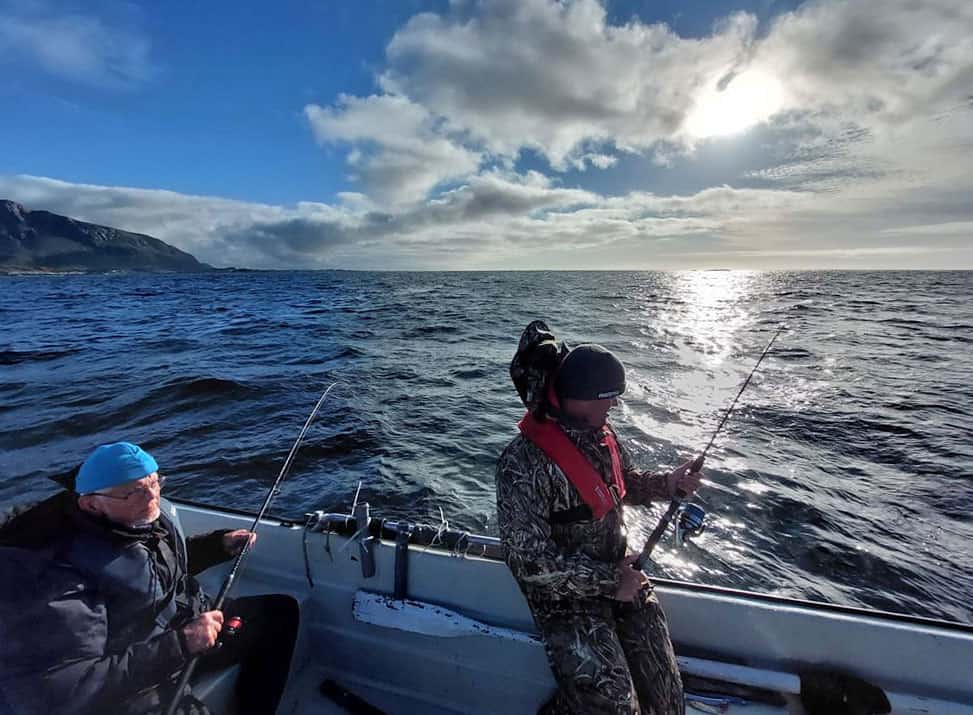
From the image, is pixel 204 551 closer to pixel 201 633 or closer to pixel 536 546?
pixel 201 633

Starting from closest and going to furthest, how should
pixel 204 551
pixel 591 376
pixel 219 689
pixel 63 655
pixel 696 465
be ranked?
pixel 63 655
pixel 591 376
pixel 219 689
pixel 696 465
pixel 204 551

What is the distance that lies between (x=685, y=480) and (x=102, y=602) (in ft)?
10.5

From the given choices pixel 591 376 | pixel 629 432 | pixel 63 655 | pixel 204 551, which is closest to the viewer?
pixel 63 655

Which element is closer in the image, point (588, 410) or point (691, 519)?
point (588, 410)

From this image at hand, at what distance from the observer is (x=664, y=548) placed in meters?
6.19

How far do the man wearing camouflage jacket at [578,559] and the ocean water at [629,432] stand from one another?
3427 millimetres

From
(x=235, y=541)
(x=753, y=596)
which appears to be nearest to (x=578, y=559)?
(x=753, y=596)

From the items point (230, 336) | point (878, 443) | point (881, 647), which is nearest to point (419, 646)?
point (881, 647)

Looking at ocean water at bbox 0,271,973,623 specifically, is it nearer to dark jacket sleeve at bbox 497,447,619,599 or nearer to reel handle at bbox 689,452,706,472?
reel handle at bbox 689,452,706,472

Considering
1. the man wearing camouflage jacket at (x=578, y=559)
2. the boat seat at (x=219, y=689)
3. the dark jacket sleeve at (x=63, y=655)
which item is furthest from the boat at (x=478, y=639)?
the dark jacket sleeve at (x=63, y=655)

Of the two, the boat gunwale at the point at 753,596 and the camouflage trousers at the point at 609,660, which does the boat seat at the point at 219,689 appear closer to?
the boat gunwale at the point at 753,596

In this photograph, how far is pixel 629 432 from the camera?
9.98 meters

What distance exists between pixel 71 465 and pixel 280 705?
773 cm

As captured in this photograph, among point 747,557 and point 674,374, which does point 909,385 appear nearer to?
point 674,374
